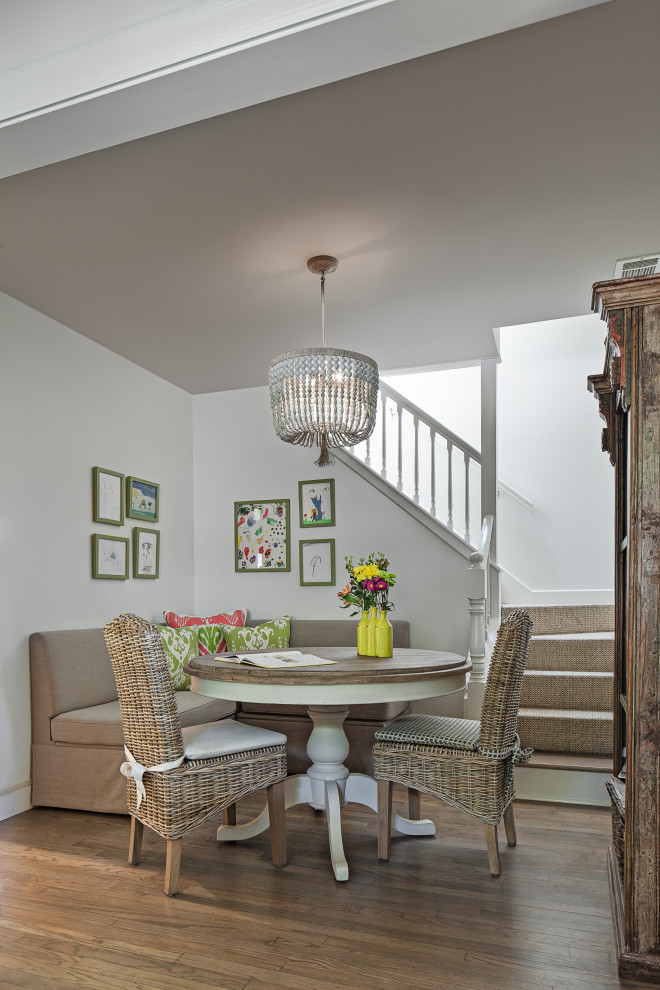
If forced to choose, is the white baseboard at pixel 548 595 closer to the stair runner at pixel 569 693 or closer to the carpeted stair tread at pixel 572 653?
the stair runner at pixel 569 693

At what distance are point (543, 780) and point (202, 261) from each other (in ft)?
10.0

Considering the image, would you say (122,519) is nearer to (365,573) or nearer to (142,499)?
(142,499)

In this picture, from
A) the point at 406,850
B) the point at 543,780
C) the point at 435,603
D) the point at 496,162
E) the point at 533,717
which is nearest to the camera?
the point at 496,162

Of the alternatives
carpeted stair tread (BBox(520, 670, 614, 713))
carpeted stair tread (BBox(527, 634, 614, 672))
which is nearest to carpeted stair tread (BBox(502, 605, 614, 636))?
carpeted stair tread (BBox(527, 634, 614, 672))

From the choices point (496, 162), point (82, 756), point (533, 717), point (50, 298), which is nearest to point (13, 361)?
point (50, 298)

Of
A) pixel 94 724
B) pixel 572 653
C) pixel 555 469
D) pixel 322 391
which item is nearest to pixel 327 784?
pixel 94 724

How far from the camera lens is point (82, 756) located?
3553 millimetres

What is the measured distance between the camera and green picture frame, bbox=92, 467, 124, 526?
4.38 metres

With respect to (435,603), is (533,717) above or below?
below

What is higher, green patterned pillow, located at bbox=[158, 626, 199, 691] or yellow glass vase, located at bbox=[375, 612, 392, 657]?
yellow glass vase, located at bbox=[375, 612, 392, 657]

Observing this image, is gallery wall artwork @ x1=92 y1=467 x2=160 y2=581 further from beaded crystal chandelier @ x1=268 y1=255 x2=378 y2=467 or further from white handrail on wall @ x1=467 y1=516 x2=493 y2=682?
white handrail on wall @ x1=467 y1=516 x2=493 y2=682

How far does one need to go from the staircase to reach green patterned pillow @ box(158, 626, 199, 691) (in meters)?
2.01

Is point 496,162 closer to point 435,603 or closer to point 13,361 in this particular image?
point 13,361

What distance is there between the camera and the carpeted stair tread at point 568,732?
3793 millimetres
